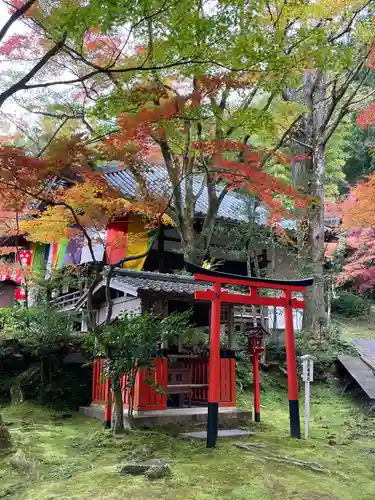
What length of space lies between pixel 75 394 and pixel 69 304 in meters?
5.83

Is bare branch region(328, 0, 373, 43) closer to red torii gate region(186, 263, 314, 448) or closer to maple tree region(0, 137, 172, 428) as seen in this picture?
maple tree region(0, 137, 172, 428)

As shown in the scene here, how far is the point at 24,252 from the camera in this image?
21500mm

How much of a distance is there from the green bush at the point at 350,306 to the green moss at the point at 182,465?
51.9 ft

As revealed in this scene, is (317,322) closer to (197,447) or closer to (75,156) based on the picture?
(197,447)

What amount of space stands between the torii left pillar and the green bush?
1889cm

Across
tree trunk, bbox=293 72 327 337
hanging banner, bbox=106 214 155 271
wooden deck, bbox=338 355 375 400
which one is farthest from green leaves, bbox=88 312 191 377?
tree trunk, bbox=293 72 327 337

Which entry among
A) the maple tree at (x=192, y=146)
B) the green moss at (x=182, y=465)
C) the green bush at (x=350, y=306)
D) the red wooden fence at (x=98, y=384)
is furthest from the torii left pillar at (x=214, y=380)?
the green bush at (x=350, y=306)

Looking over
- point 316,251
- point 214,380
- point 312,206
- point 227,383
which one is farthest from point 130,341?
point 312,206

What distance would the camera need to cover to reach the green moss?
509cm

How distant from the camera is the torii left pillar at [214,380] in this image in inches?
285

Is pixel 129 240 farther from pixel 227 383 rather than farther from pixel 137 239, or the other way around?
pixel 227 383

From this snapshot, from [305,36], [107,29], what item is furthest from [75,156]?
[305,36]

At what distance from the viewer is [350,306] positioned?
82.0 ft

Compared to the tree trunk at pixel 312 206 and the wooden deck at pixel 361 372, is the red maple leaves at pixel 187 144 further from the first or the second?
the wooden deck at pixel 361 372
